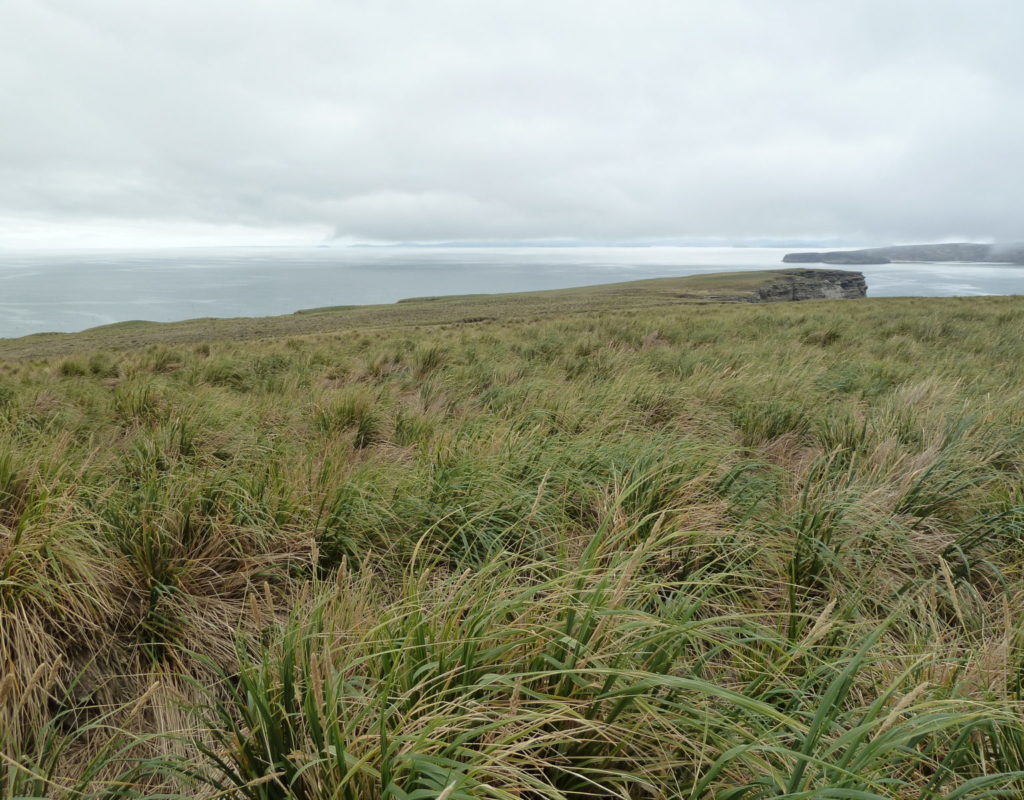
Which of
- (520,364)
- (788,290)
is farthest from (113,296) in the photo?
(520,364)

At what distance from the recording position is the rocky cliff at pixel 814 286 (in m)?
84.9

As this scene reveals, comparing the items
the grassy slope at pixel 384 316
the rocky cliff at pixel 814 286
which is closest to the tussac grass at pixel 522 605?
the grassy slope at pixel 384 316

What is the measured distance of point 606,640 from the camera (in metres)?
1.57

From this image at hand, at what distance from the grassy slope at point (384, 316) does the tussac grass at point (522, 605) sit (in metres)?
34.1

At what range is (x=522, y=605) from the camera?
5.35 feet

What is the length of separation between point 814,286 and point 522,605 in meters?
113

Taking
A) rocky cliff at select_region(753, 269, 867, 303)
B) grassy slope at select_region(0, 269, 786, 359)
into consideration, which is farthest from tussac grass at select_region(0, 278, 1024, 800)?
rocky cliff at select_region(753, 269, 867, 303)

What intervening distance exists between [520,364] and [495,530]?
519cm

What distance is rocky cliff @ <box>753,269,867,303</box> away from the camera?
84875 millimetres

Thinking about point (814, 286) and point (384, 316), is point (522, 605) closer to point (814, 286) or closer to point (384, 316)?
point (384, 316)

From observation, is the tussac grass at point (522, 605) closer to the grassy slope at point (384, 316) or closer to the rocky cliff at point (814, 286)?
the grassy slope at point (384, 316)

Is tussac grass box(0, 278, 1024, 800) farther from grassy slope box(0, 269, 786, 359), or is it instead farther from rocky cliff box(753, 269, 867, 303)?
rocky cliff box(753, 269, 867, 303)

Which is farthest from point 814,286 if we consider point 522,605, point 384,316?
point 522,605

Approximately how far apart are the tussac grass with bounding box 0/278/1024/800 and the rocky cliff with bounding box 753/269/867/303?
283 feet
